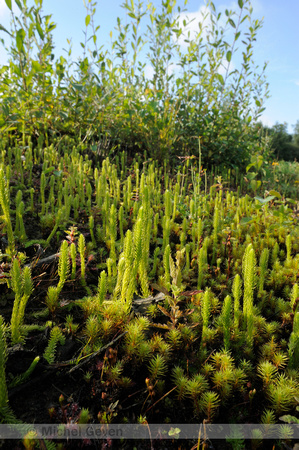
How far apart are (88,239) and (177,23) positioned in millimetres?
4433

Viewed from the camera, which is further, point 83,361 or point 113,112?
point 113,112

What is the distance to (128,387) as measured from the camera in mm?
1195

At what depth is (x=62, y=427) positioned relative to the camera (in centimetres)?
98

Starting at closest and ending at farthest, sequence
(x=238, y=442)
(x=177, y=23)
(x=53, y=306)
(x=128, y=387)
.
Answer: (x=238, y=442)
(x=128, y=387)
(x=53, y=306)
(x=177, y=23)

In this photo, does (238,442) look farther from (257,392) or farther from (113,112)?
(113,112)

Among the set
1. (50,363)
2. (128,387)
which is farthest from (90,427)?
(50,363)

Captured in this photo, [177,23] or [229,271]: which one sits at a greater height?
[177,23]

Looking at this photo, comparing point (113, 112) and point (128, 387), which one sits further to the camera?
point (113, 112)

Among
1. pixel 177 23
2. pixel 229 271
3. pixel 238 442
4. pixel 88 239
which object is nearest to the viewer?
Answer: pixel 238 442

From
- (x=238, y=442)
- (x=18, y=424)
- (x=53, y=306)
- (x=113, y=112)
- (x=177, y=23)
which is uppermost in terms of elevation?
(x=177, y=23)

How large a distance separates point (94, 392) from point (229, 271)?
1492 millimetres

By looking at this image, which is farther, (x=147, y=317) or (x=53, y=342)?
(x=147, y=317)

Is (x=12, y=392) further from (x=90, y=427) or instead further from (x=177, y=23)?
(x=177, y=23)

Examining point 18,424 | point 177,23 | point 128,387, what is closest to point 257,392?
point 128,387
